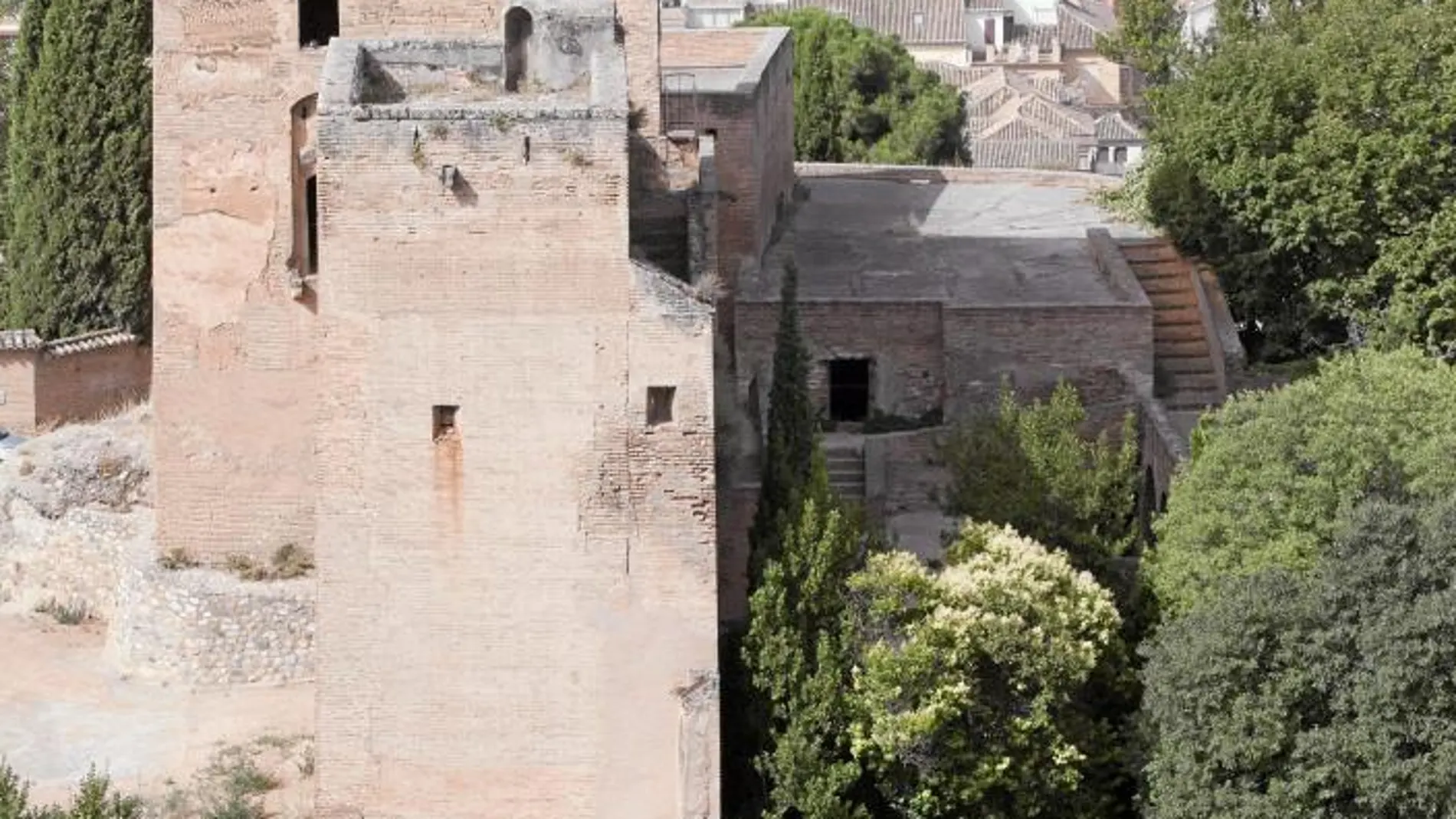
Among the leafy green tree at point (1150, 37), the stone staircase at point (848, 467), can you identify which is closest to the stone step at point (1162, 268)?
the stone staircase at point (848, 467)

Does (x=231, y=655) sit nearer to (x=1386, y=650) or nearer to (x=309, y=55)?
(x=309, y=55)

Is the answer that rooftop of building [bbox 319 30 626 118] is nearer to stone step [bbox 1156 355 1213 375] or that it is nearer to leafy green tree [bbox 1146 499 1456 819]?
leafy green tree [bbox 1146 499 1456 819]

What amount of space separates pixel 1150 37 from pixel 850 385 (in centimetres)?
2260

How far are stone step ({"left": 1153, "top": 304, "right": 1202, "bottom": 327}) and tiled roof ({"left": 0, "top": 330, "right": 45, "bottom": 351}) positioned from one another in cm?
1356

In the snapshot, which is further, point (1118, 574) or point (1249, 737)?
point (1118, 574)

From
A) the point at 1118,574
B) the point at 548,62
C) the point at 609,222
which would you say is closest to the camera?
the point at 609,222

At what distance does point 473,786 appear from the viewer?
77.0ft

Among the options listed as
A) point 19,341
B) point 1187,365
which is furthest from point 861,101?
point 19,341

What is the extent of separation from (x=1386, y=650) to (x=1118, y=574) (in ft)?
14.5

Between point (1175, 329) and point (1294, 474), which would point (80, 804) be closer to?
point (1294, 474)

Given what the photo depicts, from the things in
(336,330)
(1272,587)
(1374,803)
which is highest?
(336,330)

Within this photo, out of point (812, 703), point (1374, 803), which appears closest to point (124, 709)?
point (812, 703)

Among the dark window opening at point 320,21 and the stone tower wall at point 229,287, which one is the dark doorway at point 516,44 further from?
the dark window opening at point 320,21

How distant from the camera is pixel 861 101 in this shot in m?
53.6
